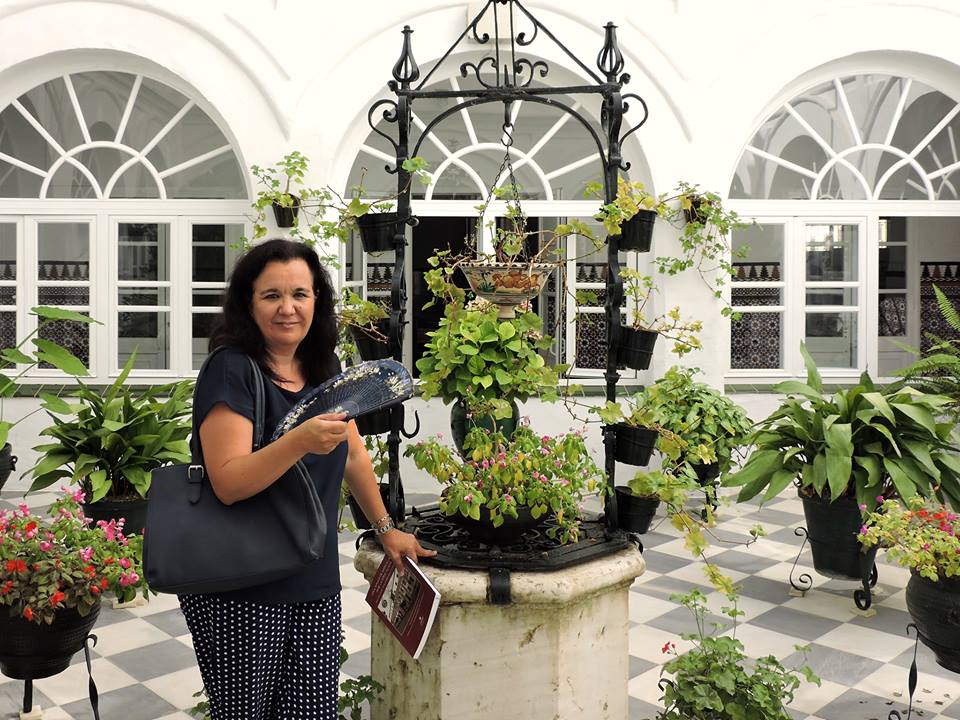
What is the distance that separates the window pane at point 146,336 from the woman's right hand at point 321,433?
5.45m

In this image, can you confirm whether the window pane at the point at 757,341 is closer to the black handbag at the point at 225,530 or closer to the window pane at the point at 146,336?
the window pane at the point at 146,336

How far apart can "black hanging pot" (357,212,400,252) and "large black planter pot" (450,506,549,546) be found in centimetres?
86

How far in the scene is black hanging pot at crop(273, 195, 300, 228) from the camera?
6258mm

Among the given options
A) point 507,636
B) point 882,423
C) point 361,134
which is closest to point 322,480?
point 507,636

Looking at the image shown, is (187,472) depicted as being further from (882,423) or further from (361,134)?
(361,134)

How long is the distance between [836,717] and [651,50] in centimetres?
477

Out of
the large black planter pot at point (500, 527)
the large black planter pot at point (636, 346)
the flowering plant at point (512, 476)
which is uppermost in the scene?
the large black planter pot at point (636, 346)

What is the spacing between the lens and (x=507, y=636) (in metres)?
2.53

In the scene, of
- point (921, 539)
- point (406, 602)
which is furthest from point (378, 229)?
point (921, 539)

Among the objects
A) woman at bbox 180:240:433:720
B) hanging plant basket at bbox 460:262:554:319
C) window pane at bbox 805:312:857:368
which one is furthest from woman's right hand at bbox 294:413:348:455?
window pane at bbox 805:312:857:368

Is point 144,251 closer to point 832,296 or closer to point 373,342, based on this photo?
point 373,342

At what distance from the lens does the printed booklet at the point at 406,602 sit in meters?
2.29

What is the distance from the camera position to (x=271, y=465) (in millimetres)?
1832

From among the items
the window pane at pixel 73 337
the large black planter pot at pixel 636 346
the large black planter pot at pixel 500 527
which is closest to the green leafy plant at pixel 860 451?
the large black planter pot at pixel 636 346
